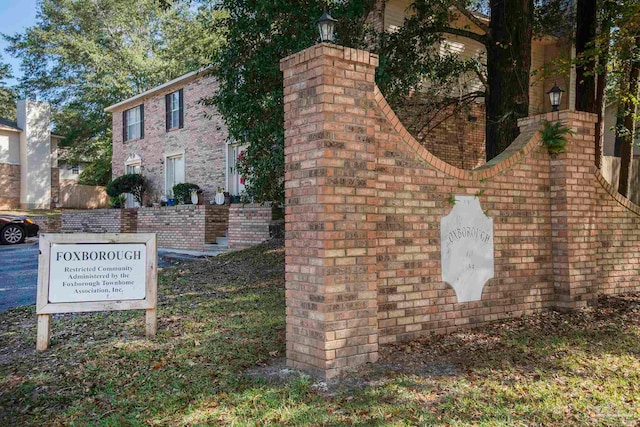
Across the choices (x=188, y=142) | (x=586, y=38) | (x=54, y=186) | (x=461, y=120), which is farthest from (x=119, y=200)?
(x=586, y=38)

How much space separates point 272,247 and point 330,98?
26.0 ft

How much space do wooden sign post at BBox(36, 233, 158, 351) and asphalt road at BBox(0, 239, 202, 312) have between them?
10.2 feet

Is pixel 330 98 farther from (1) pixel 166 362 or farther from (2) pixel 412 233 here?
(1) pixel 166 362

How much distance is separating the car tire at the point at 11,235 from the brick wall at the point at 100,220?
2482 millimetres

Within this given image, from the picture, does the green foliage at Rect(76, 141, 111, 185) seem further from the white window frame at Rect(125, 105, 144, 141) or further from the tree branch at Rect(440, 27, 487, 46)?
the tree branch at Rect(440, 27, 487, 46)

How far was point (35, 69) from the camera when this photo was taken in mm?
33875

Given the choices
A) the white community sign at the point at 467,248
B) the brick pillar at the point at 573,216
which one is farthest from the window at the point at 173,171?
the white community sign at the point at 467,248

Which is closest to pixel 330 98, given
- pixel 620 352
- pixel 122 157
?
pixel 620 352

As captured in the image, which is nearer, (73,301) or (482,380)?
(482,380)

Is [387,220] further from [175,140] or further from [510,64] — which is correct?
[175,140]

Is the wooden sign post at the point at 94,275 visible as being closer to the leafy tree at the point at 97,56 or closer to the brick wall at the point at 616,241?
the brick wall at the point at 616,241

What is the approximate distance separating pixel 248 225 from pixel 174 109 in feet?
28.8

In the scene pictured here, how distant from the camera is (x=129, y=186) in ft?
69.5

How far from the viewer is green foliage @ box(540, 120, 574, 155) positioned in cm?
645
